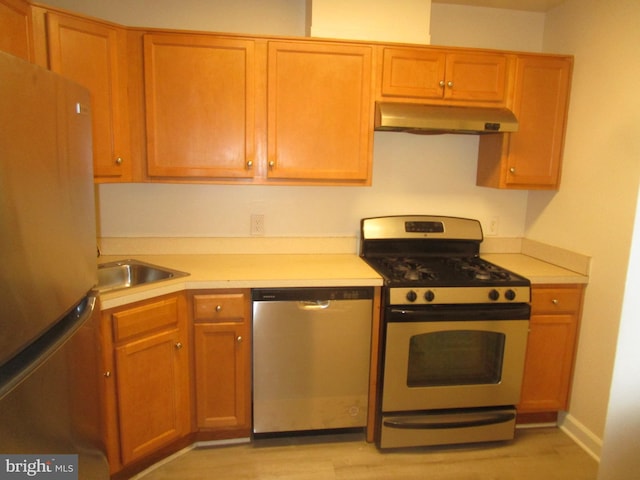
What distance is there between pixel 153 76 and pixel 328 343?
1624 millimetres

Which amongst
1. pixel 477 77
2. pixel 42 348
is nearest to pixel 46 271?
pixel 42 348

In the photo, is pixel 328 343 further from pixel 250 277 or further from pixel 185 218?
pixel 185 218

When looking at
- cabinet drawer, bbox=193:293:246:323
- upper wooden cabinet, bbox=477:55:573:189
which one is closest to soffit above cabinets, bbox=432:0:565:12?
upper wooden cabinet, bbox=477:55:573:189

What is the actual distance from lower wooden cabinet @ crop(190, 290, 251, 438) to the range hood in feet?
3.85

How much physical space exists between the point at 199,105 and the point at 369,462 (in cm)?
205

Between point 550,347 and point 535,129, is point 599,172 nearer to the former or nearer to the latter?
point 535,129

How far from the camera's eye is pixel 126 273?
7.46ft

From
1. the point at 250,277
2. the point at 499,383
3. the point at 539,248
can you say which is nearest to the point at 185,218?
the point at 250,277

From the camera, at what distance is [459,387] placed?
218cm

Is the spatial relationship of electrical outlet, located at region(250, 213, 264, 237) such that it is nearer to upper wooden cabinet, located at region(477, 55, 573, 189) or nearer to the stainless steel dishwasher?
the stainless steel dishwasher

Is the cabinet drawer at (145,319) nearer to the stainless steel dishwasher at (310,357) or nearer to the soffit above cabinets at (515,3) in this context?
the stainless steel dishwasher at (310,357)

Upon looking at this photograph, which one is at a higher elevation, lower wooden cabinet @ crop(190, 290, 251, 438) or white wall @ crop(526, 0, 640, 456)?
white wall @ crop(526, 0, 640, 456)

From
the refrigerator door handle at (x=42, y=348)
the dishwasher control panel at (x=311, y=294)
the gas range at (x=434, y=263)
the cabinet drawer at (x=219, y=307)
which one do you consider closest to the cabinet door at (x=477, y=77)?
the gas range at (x=434, y=263)

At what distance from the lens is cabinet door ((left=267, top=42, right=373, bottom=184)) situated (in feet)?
7.17
